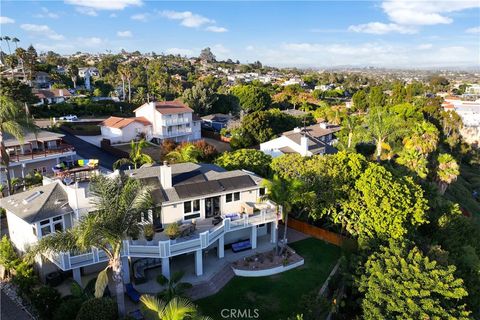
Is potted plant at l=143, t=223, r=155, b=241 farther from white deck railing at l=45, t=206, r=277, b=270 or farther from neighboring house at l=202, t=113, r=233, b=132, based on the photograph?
neighboring house at l=202, t=113, r=233, b=132

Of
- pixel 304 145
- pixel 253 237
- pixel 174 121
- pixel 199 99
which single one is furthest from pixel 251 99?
pixel 253 237

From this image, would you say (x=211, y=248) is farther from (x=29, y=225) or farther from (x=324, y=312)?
(x=29, y=225)

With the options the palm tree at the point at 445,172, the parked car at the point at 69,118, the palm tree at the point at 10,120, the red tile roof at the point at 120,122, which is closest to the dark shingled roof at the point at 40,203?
the palm tree at the point at 10,120

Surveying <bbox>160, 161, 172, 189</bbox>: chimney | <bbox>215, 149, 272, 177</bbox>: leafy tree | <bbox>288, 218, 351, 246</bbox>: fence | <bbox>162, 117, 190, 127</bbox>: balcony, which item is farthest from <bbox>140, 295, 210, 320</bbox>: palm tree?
<bbox>162, 117, 190, 127</bbox>: balcony

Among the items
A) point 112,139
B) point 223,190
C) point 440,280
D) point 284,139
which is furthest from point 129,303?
point 112,139

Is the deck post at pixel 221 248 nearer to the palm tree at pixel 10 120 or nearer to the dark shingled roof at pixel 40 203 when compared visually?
the dark shingled roof at pixel 40 203
